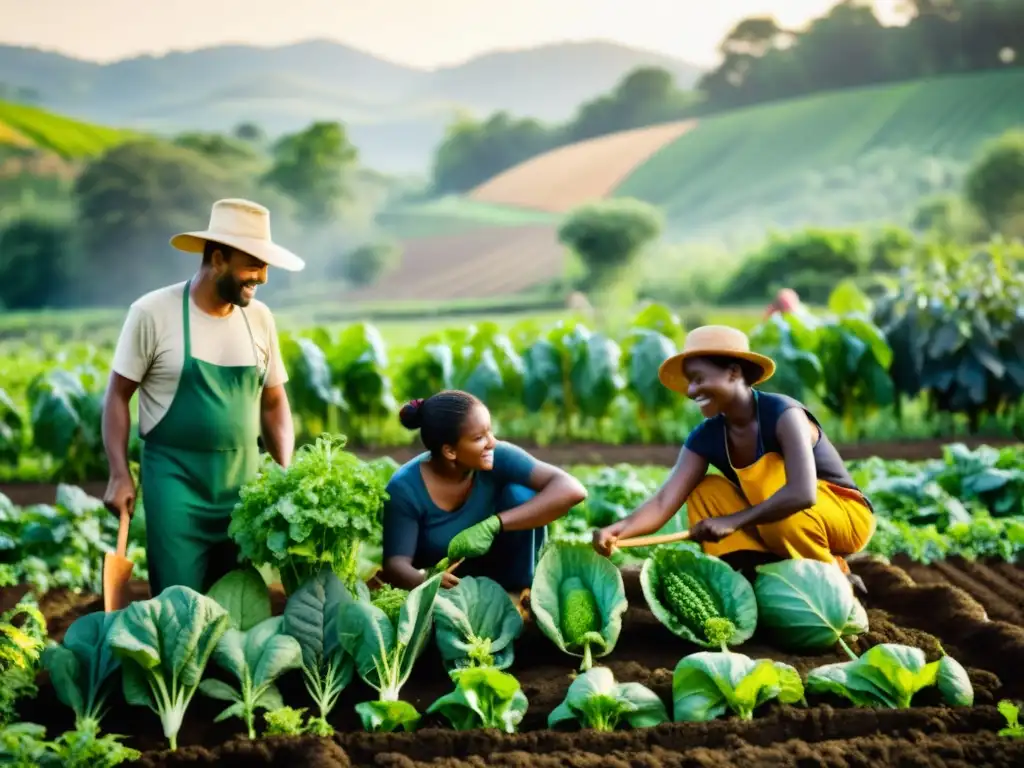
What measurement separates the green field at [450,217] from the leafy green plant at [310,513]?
11.9 m

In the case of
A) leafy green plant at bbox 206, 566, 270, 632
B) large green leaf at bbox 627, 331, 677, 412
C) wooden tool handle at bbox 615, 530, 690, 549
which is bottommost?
leafy green plant at bbox 206, 566, 270, 632

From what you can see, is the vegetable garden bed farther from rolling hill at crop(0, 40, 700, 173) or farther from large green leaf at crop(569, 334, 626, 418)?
rolling hill at crop(0, 40, 700, 173)

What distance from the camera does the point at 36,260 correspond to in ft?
43.5

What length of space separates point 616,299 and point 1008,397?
23.6 ft

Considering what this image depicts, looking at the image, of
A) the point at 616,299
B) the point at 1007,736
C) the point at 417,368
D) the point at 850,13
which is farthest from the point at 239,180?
the point at 1007,736

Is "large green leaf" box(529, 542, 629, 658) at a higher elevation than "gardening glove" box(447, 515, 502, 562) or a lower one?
lower

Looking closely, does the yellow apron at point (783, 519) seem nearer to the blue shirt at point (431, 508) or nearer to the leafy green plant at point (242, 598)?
the blue shirt at point (431, 508)

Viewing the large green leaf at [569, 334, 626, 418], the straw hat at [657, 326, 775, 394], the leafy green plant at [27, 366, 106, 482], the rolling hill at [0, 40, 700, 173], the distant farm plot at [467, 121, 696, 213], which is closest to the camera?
the straw hat at [657, 326, 775, 394]

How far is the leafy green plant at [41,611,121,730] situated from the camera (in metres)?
3.14

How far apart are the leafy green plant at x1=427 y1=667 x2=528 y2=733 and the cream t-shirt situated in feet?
4.03

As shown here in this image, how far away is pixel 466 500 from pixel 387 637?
592 millimetres

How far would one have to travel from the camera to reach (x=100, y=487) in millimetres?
6762

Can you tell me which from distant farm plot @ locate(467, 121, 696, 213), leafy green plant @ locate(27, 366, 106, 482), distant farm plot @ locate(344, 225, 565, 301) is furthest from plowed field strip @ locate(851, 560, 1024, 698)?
distant farm plot @ locate(467, 121, 696, 213)

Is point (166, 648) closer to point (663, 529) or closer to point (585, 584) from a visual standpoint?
point (585, 584)
